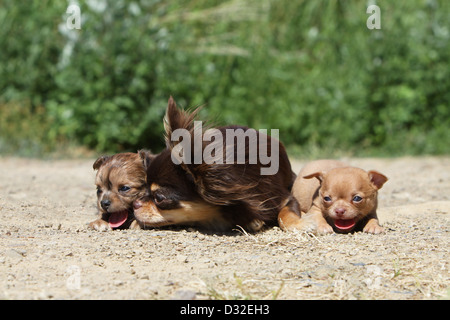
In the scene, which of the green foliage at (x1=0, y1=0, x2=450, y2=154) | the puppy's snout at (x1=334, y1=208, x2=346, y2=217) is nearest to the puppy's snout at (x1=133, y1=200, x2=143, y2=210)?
the puppy's snout at (x1=334, y1=208, x2=346, y2=217)

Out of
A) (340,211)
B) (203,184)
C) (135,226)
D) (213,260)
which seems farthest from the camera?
(135,226)

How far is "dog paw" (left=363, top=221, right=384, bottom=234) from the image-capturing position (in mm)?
5062

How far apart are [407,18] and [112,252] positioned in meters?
8.73

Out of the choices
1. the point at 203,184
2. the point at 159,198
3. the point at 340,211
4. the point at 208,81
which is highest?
the point at 208,81

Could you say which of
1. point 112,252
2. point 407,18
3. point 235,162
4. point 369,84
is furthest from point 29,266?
point 407,18

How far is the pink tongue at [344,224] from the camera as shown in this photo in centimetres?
521

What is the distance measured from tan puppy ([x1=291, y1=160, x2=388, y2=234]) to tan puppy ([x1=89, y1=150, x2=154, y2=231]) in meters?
1.41

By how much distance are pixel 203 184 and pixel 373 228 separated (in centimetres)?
148

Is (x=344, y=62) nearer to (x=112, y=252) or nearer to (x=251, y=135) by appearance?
(x=251, y=135)

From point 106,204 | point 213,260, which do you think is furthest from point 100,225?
point 213,260

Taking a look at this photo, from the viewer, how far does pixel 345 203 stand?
17.0ft

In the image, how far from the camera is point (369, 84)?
434 inches

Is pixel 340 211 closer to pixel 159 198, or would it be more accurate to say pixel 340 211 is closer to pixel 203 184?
pixel 203 184

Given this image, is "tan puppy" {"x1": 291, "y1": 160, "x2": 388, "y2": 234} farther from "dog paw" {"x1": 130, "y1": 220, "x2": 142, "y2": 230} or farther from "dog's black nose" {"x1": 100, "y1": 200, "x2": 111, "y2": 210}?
"dog's black nose" {"x1": 100, "y1": 200, "x2": 111, "y2": 210}
